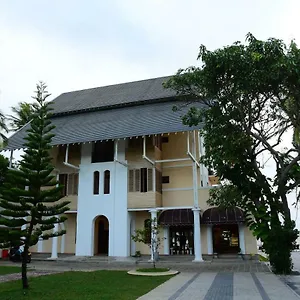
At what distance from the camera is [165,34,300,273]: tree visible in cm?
1255

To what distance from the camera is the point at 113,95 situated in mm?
27578

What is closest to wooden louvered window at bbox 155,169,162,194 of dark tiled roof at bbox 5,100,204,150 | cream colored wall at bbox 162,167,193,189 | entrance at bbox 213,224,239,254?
cream colored wall at bbox 162,167,193,189

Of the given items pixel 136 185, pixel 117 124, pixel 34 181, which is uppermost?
pixel 117 124

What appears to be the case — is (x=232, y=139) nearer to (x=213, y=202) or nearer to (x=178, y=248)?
(x=213, y=202)

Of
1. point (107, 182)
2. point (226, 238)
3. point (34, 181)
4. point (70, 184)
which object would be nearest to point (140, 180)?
point (107, 182)

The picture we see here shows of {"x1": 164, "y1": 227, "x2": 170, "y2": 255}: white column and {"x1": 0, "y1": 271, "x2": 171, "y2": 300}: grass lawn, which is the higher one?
{"x1": 164, "y1": 227, "x2": 170, "y2": 255}: white column

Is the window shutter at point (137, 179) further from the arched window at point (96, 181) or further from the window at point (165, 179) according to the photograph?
the arched window at point (96, 181)

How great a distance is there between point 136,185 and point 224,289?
41.5ft

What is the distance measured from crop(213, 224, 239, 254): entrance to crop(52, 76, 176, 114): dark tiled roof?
30.6ft

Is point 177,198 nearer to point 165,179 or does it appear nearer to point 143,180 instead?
point 165,179

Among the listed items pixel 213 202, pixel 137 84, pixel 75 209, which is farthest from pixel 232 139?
pixel 137 84

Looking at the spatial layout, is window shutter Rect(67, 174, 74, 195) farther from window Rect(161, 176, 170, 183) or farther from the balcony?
window Rect(161, 176, 170, 183)

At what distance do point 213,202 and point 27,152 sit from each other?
8733 millimetres

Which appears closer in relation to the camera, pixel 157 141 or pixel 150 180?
pixel 150 180
